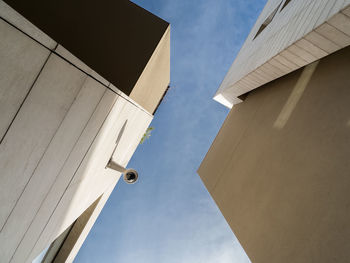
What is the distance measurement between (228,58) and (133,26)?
21.2 meters

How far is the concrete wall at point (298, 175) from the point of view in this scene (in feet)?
9.50

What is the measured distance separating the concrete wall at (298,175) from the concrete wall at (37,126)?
3.04 meters

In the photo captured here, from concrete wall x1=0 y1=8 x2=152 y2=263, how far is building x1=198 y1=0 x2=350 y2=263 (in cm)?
303

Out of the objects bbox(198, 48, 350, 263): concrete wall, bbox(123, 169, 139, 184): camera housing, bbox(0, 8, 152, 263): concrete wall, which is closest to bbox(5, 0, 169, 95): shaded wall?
bbox(123, 169, 139, 184): camera housing

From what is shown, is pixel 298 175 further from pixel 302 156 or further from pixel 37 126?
pixel 37 126

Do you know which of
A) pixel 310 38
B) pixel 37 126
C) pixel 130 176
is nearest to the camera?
pixel 37 126

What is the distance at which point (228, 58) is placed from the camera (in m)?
25.8

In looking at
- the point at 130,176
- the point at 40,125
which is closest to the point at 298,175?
the point at 40,125

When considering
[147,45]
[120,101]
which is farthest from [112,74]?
[120,101]

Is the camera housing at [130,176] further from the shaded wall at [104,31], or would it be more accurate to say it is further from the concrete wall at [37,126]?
the concrete wall at [37,126]

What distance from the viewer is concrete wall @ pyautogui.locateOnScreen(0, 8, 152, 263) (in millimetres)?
1461

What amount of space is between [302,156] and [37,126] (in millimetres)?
3777

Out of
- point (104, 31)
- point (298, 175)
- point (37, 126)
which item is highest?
point (104, 31)

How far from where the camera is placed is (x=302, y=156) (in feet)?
12.8
